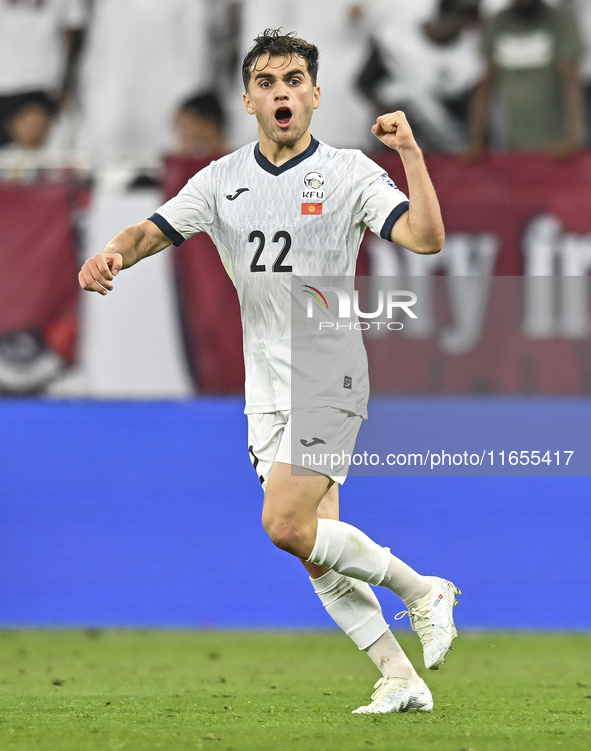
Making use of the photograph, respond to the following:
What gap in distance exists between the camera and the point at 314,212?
4531 mm

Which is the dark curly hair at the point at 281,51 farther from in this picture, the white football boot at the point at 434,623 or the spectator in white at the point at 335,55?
the spectator in white at the point at 335,55

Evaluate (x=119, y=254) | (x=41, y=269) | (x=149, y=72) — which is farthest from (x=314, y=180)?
(x=149, y=72)

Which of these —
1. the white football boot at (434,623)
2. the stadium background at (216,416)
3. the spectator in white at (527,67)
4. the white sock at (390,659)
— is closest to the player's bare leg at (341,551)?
the white football boot at (434,623)

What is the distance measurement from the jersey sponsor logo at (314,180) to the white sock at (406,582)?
4.60 feet

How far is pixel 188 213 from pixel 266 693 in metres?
2.15

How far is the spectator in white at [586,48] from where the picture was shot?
8.97m

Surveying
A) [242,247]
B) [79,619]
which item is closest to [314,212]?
[242,247]

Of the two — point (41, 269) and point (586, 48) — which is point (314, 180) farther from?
point (586, 48)

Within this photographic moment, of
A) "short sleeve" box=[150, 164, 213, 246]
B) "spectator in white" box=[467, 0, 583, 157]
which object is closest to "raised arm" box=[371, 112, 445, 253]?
"short sleeve" box=[150, 164, 213, 246]

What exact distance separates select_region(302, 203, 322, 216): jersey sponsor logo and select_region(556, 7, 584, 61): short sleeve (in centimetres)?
502

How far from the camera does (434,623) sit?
4457mm

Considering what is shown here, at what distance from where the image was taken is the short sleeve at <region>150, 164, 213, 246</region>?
469 centimetres

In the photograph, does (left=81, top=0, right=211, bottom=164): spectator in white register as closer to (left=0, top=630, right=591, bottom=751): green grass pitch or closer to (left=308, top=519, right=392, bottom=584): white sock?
(left=0, top=630, right=591, bottom=751): green grass pitch

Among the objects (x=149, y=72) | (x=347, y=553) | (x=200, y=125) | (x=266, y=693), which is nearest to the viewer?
(x=347, y=553)
